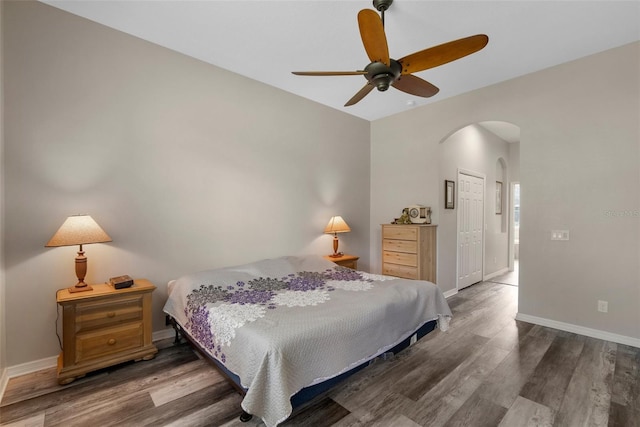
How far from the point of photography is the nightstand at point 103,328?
83.0 inches

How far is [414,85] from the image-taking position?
2369 millimetres

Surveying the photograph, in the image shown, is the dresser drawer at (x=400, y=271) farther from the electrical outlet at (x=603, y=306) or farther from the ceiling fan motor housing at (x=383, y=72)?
the ceiling fan motor housing at (x=383, y=72)

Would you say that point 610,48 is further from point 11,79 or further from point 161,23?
point 11,79

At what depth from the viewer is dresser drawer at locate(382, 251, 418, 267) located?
3973 millimetres

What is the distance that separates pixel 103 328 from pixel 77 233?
0.77 meters

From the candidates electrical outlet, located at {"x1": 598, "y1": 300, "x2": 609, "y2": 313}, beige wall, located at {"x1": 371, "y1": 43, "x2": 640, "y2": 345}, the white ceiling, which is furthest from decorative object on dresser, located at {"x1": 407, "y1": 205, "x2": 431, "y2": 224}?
electrical outlet, located at {"x1": 598, "y1": 300, "x2": 609, "y2": 313}

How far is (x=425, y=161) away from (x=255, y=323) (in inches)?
138

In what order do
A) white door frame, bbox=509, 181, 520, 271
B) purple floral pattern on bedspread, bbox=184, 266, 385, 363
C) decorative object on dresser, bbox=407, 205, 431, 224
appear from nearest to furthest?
purple floral pattern on bedspread, bbox=184, 266, 385, 363 → decorative object on dresser, bbox=407, 205, 431, 224 → white door frame, bbox=509, 181, 520, 271

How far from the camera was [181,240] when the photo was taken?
A: 2967 millimetres

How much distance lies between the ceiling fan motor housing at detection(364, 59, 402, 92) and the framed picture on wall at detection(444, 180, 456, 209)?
2674mm

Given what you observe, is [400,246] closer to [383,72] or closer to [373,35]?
[383,72]

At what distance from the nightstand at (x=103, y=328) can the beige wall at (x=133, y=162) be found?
332mm

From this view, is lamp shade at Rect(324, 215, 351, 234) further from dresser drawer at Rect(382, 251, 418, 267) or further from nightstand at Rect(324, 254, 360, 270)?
dresser drawer at Rect(382, 251, 418, 267)

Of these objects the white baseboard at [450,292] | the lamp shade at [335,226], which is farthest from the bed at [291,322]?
the white baseboard at [450,292]
